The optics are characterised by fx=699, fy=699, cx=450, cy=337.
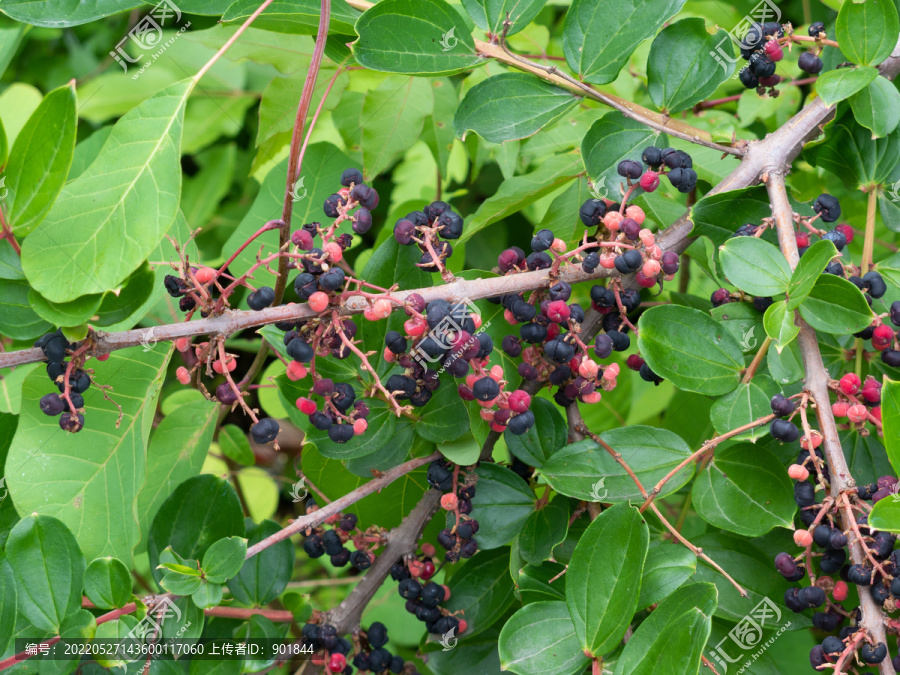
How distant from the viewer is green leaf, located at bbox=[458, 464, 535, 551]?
145 cm

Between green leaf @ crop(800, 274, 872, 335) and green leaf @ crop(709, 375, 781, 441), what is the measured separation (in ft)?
0.49

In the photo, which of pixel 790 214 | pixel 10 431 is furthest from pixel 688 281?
pixel 10 431

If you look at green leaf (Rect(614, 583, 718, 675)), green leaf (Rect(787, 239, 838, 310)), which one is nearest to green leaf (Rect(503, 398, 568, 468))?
green leaf (Rect(614, 583, 718, 675))

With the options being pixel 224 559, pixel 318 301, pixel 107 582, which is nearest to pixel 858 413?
pixel 318 301

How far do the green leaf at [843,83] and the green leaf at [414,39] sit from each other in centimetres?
66

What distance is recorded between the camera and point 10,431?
1520mm

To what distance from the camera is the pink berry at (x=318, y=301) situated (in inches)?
44.3

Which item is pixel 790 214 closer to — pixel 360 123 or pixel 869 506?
pixel 869 506

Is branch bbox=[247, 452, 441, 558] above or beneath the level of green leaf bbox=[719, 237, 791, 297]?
beneath

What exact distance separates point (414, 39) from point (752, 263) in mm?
770

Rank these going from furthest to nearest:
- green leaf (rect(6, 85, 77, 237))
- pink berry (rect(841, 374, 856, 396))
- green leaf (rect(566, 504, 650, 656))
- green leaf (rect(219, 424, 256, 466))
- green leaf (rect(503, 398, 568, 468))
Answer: green leaf (rect(219, 424, 256, 466)) → green leaf (rect(503, 398, 568, 468)) → pink berry (rect(841, 374, 856, 396)) → green leaf (rect(566, 504, 650, 656)) → green leaf (rect(6, 85, 77, 237))

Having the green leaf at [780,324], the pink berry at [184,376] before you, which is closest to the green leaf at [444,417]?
the pink berry at [184,376]

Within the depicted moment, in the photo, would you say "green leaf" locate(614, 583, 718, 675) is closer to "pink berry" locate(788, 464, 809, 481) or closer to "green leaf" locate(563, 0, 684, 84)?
"pink berry" locate(788, 464, 809, 481)

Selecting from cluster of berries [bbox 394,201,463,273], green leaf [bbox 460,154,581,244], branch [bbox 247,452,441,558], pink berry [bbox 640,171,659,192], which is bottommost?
branch [bbox 247,452,441,558]
